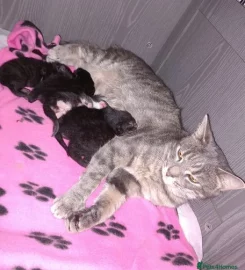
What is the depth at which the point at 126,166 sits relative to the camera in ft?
5.77

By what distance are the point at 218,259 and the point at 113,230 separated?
673 mm

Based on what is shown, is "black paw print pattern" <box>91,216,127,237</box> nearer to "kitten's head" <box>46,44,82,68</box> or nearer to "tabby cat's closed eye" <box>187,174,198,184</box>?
"tabby cat's closed eye" <box>187,174,198,184</box>

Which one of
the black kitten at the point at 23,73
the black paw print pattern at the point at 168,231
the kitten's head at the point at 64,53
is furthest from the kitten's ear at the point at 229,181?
the kitten's head at the point at 64,53

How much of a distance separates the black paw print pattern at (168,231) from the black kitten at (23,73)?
1.11 metres

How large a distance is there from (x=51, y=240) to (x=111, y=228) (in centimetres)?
35

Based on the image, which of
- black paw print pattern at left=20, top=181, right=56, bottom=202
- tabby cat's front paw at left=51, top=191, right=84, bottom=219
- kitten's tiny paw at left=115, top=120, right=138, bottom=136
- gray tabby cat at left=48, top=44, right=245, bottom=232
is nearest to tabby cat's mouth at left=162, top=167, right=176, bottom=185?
gray tabby cat at left=48, top=44, right=245, bottom=232

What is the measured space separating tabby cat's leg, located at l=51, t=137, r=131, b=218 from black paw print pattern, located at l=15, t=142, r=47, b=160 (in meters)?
0.25

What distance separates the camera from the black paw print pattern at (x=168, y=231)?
174 cm

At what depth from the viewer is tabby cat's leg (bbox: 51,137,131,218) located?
4.83ft

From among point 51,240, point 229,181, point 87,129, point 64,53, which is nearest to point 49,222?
point 51,240

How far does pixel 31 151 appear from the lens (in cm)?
162

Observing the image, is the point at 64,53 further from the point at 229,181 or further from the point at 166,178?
the point at 229,181

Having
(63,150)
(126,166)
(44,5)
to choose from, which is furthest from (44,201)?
(44,5)

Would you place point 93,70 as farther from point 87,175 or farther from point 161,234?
point 161,234
